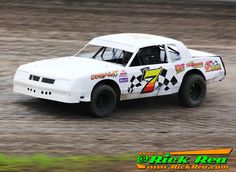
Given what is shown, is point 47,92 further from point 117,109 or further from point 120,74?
point 117,109

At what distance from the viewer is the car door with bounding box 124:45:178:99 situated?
40.3 ft

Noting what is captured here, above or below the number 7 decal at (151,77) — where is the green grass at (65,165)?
below

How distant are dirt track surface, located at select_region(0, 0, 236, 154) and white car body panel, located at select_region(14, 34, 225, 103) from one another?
45cm

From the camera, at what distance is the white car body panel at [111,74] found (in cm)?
1146

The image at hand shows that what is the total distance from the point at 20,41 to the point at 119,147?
10.8m

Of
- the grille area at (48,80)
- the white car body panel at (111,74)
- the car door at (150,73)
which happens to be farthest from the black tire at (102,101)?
the grille area at (48,80)

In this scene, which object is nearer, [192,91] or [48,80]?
[48,80]

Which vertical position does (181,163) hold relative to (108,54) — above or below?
below

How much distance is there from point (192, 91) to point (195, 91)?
0.28 feet

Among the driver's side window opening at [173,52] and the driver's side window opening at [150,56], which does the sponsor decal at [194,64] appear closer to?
the driver's side window opening at [173,52]

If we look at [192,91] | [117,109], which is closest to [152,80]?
[117,109]

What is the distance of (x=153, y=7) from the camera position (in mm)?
26750

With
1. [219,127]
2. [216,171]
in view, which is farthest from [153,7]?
[216,171]

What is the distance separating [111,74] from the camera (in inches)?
466
